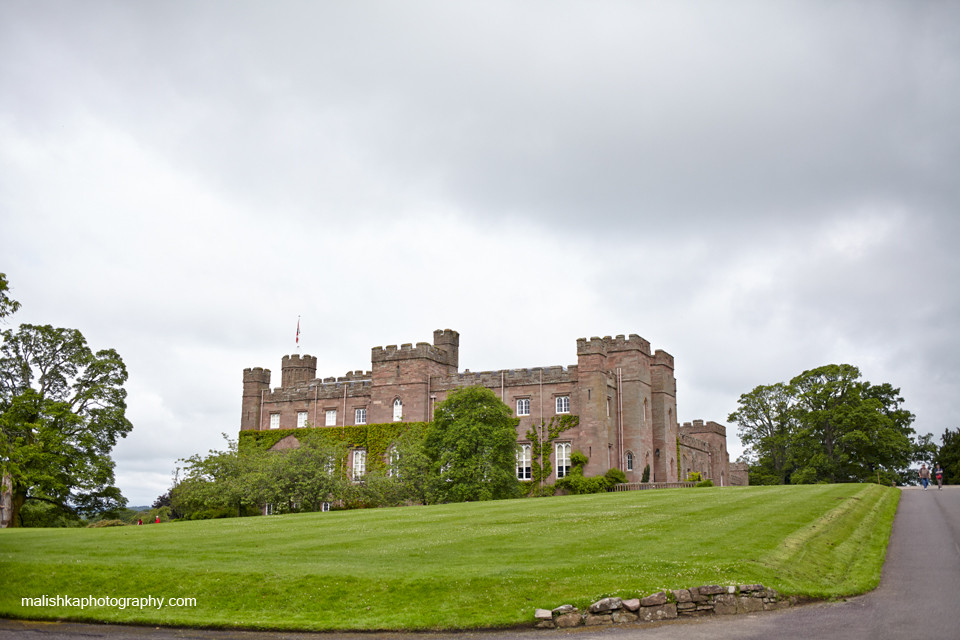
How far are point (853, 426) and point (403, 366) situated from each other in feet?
121

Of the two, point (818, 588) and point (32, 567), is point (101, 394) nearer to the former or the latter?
point (32, 567)

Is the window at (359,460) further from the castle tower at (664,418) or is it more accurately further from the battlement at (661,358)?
the battlement at (661,358)

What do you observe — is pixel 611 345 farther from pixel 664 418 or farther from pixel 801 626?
pixel 801 626

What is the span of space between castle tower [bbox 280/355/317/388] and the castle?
2540 mm

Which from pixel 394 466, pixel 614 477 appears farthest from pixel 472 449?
pixel 614 477

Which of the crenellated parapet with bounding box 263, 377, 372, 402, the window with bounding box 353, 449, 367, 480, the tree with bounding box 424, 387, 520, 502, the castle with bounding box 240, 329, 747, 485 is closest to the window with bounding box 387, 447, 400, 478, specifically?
the tree with bounding box 424, 387, 520, 502

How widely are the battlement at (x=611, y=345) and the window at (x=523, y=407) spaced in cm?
537

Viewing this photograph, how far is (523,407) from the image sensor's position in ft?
198

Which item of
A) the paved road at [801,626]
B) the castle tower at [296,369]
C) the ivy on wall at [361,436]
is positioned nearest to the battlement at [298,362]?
the castle tower at [296,369]

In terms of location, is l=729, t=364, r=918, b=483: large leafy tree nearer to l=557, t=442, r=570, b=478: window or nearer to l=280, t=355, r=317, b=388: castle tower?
l=557, t=442, r=570, b=478: window

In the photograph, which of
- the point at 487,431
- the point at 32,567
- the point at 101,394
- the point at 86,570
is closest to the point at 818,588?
the point at 86,570

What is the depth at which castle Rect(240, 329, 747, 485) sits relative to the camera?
58.1 metres

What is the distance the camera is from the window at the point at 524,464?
58.8 metres

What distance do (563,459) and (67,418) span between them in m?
32.2
